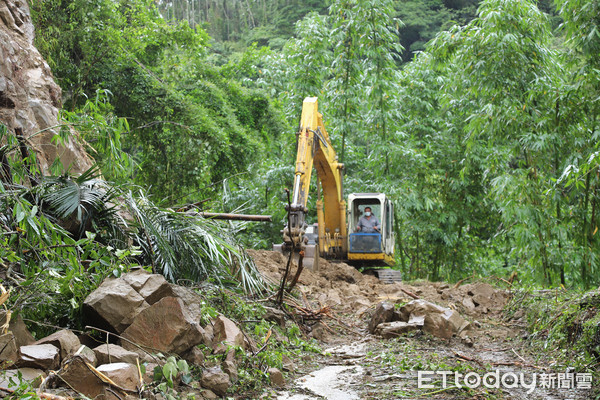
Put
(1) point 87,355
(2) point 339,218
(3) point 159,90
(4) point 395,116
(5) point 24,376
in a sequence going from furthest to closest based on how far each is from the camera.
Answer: (4) point 395,116, (2) point 339,218, (3) point 159,90, (1) point 87,355, (5) point 24,376

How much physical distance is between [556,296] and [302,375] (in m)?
3.87

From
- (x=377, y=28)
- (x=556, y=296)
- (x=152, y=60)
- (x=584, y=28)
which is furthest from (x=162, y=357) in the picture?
(x=377, y=28)

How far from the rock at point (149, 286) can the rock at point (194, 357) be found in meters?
0.44

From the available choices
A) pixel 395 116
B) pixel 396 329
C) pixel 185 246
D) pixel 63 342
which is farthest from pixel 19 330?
pixel 395 116

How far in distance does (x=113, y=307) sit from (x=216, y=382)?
2.93 feet

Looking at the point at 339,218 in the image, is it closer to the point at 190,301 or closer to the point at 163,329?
the point at 190,301

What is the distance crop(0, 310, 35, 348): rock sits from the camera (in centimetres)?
344

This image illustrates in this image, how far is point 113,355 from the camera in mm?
3467

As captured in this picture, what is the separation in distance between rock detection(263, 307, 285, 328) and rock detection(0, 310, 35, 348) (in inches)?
110

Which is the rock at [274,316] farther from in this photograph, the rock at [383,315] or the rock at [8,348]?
the rock at [8,348]

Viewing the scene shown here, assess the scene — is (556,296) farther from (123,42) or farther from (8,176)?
(123,42)

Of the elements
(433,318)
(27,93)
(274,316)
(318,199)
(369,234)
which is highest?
(27,93)

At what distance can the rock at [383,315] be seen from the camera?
6.94 meters

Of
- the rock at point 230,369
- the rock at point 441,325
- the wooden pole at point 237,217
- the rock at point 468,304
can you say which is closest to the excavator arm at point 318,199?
the wooden pole at point 237,217
